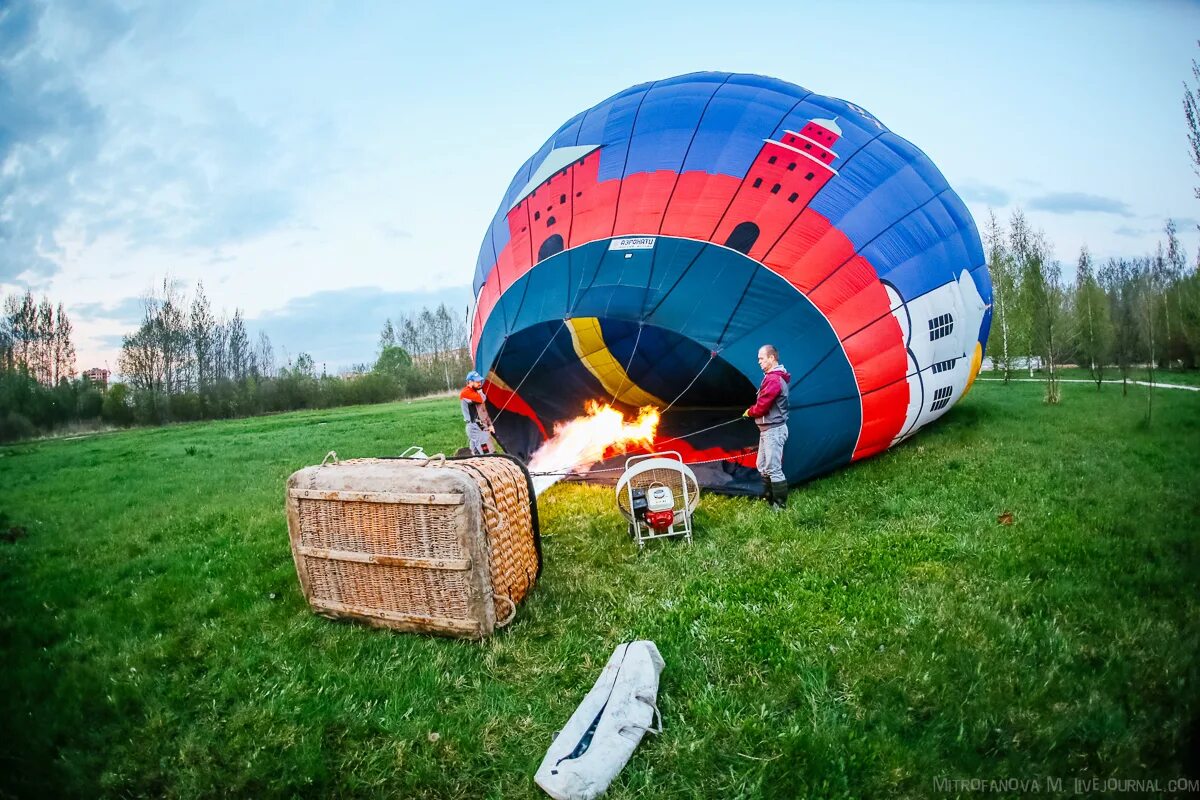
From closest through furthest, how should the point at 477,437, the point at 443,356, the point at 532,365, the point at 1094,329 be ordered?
1. the point at 1094,329
2. the point at 532,365
3. the point at 477,437
4. the point at 443,356

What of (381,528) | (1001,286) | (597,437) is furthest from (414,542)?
(1001,286)

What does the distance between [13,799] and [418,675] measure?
53.8 inches

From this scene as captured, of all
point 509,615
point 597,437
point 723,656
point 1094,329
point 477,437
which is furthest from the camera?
point 477,437

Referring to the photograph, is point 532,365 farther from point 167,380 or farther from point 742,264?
point 167,380

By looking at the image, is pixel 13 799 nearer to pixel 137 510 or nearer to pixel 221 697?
pixel 221 697

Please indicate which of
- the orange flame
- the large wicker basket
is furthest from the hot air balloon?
the large wicker basket

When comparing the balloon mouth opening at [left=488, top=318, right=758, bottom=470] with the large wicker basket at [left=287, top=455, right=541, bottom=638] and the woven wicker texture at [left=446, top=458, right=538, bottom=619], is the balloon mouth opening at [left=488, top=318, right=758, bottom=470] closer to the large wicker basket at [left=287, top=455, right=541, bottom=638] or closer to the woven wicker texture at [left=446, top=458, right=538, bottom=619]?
the woven wicker texture at [left=446, top=458, right=538, bottom=619]

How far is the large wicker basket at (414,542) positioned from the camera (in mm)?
3064

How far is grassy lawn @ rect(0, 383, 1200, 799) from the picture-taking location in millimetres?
2105

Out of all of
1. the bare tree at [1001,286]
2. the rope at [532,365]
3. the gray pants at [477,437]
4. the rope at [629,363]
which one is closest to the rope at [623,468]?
the rope at [629,363]

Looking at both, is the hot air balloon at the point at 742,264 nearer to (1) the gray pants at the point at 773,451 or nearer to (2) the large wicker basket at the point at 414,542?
(1) the gray pants at the point at 773,451

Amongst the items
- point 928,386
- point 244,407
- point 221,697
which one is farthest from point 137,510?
point 244,407

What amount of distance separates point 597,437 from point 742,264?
2.67 meters

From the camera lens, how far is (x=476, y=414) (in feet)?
22.8
